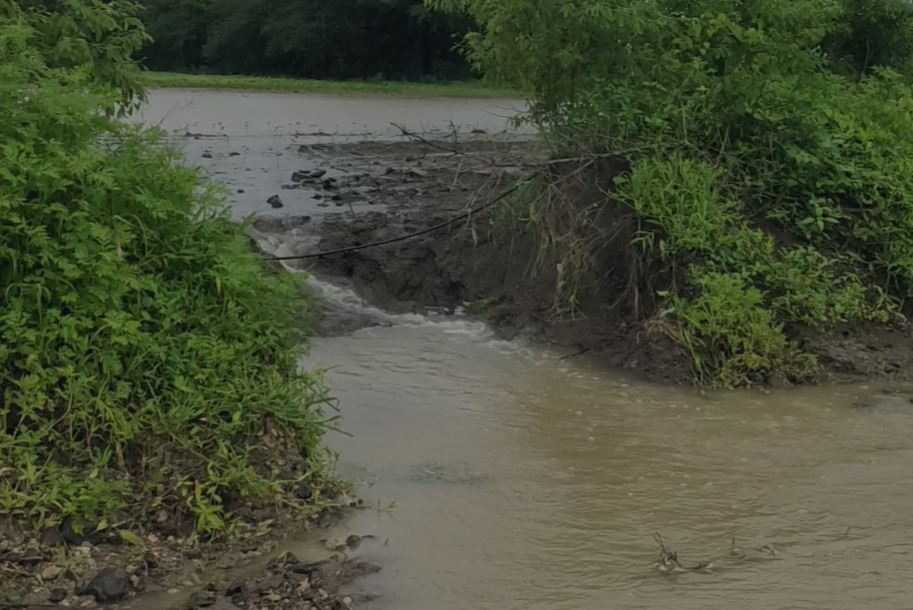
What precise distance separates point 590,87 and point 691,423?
10.7 feet

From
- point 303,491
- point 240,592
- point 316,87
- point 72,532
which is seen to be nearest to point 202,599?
point 240,592

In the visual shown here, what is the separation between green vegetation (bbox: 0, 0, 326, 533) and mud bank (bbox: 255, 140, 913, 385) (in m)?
3.26

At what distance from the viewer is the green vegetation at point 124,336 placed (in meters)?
4.79

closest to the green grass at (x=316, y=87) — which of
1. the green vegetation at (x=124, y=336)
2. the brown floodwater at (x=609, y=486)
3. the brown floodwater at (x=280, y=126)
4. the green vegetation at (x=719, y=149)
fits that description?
the brown floodwater at (x=280, y=126)

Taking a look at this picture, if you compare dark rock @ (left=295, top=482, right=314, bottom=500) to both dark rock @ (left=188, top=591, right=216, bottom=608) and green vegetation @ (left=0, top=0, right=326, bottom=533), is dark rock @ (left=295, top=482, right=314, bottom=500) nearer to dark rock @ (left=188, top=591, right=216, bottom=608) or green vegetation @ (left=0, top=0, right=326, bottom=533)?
green vegetation @ (left=0, top=0, right=326, bottom=533)

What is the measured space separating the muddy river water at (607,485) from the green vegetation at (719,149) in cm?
98

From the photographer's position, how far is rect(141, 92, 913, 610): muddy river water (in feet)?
15.3

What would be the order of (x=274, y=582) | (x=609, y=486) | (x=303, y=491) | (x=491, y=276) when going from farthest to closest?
(x=491, y=276), (x=609, y=486), (x=303, y=491), (x=274, y=582)

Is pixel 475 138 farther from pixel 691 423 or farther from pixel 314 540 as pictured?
pixel 314 540

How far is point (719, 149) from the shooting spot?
878 cm

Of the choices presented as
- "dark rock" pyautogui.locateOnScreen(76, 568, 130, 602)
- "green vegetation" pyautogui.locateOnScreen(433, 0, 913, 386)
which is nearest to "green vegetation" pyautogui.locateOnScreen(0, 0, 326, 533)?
"dark rock" pyautogui.locateOnScreen(76, 568, 130, 602)

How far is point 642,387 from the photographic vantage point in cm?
754

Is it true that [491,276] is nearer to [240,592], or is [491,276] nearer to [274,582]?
[274,582]

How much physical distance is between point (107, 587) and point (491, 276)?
5.93 meters
